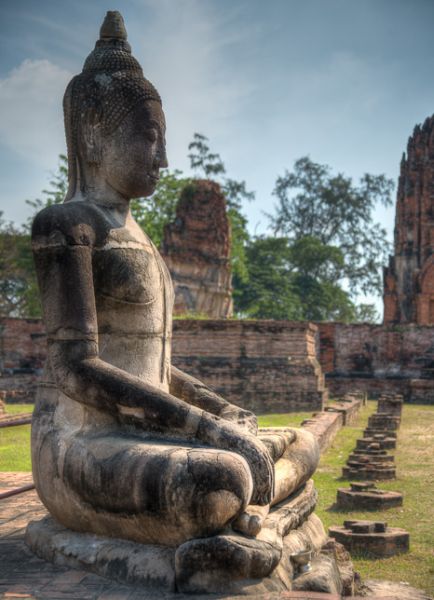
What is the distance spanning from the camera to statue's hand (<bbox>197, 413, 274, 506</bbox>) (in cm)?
331

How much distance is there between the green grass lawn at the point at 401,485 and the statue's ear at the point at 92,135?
8.98 ft

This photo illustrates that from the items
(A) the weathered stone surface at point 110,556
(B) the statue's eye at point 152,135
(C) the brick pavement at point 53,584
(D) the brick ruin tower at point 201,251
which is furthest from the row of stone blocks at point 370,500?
(D) the brick ruin tower at point 201,251

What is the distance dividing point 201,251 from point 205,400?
2001cm

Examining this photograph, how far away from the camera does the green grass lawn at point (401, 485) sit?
4.76 m

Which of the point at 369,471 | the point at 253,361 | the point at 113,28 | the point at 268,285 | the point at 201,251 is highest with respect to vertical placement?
the point at 268,285

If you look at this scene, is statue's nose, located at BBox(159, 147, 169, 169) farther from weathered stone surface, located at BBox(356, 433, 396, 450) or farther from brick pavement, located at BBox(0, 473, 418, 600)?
weathered stone surface, located at BBox(356, 433, 396, 450)

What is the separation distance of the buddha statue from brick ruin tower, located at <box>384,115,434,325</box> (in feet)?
102

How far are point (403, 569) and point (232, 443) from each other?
1.98 metres

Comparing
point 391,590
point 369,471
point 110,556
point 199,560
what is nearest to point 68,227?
point 110,556

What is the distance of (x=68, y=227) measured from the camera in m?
3.62

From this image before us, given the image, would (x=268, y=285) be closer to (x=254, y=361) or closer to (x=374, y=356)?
(x=374, y=356)

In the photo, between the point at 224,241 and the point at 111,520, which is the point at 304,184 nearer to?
the point at 224,241

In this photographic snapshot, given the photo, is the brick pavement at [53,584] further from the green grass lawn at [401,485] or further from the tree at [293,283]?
the tree at [293,283]

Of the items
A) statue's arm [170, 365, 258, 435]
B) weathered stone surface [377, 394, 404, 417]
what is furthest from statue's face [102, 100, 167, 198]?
weathered stone surface [377, 394, 404, 417]
